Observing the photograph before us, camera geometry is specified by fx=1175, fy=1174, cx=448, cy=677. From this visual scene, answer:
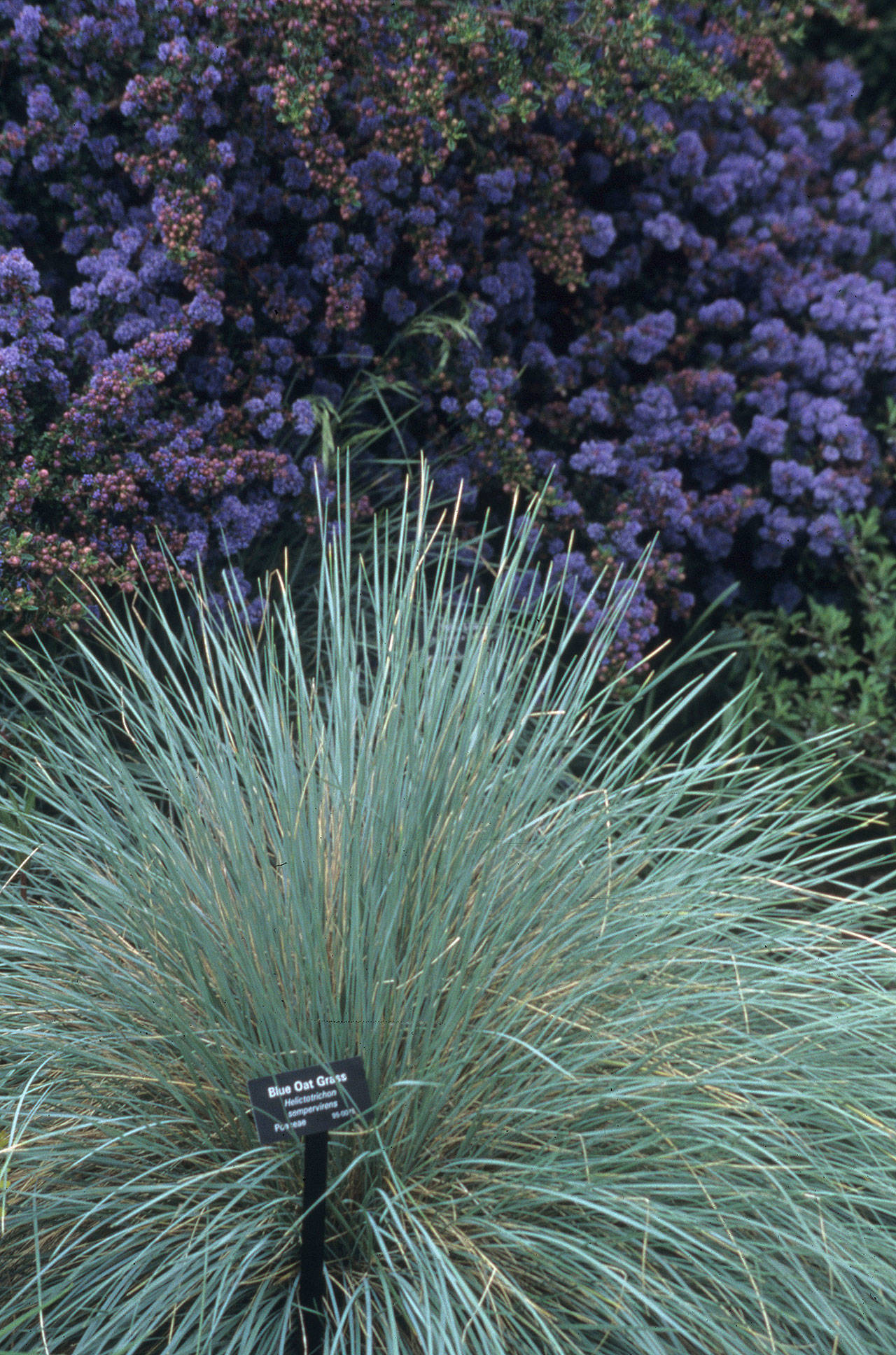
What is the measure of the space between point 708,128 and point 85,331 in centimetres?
218

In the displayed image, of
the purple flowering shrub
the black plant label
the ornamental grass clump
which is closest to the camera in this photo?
the black plant label

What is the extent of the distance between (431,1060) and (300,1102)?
33 cm

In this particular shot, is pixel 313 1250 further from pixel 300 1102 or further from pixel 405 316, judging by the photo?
pixel 405 316

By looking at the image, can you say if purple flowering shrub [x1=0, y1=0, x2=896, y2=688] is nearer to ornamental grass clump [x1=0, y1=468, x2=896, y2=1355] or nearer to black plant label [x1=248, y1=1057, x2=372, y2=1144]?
ornamental grass clump [x1=0, y1=468, x2=896, y2=1355]

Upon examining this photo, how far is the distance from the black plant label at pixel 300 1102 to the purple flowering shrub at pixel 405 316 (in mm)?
1145

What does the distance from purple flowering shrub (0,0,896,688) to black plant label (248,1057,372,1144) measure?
1145 mm

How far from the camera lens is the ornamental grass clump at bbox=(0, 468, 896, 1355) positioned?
1.42 metres

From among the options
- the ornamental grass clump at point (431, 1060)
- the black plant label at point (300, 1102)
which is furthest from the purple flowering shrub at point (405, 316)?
the black plant label at point (300, 1102)

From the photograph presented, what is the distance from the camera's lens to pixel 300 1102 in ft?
4.30

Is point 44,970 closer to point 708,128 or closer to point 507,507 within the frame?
point 507,507

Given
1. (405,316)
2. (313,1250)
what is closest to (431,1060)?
(313,1250)

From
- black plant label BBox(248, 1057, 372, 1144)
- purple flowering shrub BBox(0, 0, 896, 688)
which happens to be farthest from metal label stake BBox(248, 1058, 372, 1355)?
purple flowering shrub BBox(0, 0, 896, 688)

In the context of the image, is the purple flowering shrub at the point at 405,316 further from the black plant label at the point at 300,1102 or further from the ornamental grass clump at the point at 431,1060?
the black plant label at the point at 300,1102

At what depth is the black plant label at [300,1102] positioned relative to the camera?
131 cm
